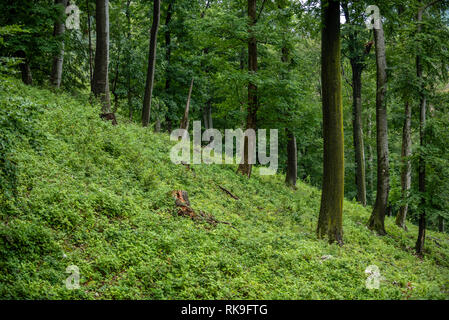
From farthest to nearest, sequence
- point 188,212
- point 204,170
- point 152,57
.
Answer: point 152,57
point 204,170
point 188,212

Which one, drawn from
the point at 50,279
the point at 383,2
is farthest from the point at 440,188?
the point at 50,279

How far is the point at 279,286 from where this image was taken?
21.2ft

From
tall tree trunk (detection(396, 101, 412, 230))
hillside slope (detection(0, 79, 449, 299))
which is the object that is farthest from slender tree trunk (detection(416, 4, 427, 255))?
hillside slope (detection(0, 79, 449, 299))

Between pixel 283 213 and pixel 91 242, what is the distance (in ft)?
27.4

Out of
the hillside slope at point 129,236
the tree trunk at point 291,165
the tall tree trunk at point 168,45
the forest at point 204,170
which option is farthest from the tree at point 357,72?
the tall tree trunk at point 168,45

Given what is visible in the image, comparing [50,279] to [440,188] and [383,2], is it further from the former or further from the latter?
[440,188]

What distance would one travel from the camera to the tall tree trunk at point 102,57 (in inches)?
538

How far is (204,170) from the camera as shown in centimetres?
1459

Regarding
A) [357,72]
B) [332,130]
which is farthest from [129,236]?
[357,72]

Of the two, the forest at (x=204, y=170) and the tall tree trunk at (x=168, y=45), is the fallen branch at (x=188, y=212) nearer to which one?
the forest at (x=204, y=170)

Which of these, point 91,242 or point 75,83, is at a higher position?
point 75,83

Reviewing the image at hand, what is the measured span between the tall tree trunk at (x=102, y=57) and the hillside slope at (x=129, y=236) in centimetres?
151

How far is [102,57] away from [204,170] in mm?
6149

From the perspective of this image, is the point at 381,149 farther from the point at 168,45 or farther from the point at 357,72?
the point at 168,45
